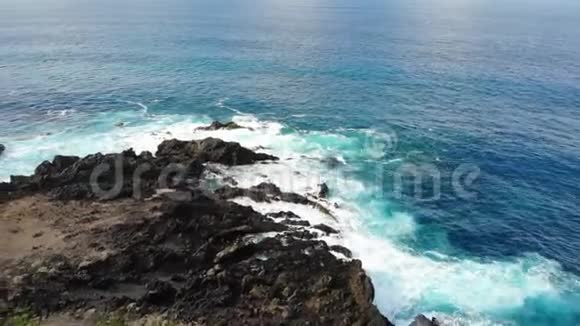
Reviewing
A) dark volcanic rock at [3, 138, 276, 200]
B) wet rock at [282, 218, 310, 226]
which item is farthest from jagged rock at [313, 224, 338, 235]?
dark volcanic rock at [3, 138, 276, 200]

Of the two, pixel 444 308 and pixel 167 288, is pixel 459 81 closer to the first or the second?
pixel 444 308

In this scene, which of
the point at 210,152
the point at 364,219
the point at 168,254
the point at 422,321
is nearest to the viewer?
the point at 422,321

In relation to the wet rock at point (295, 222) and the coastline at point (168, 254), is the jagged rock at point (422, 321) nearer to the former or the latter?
the coastline at point (168, 254)

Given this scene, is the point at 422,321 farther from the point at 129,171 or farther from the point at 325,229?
the point at 129,171

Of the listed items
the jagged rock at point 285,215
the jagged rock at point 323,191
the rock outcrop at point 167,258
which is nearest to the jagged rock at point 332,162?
the jagged rock at point 323,191

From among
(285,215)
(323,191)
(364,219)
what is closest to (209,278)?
(285,215)

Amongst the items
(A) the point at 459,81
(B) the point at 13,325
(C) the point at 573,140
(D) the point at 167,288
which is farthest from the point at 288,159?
(A) the point at 459,81
